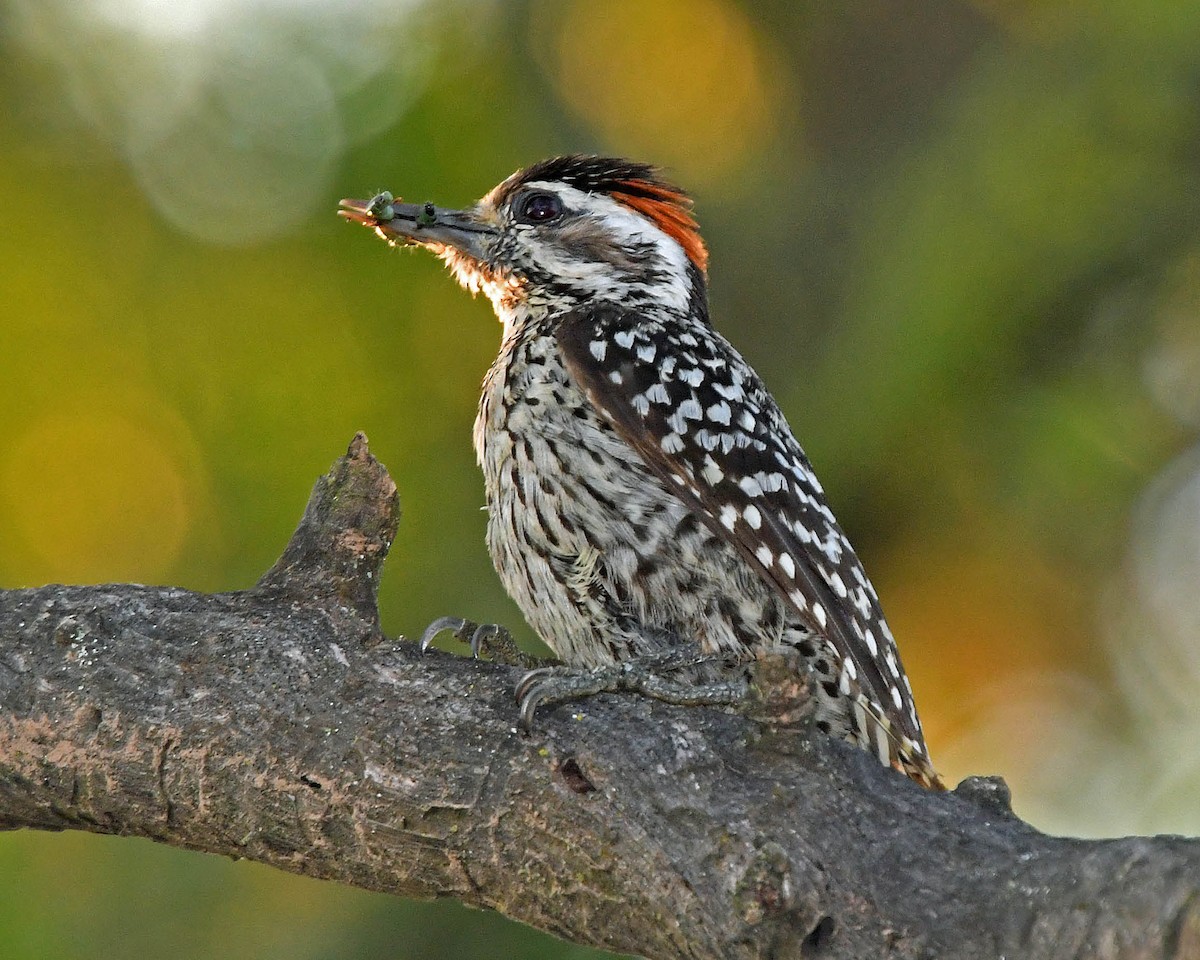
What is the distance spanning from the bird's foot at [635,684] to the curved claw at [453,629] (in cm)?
38

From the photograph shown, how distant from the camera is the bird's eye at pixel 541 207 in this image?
520 cm

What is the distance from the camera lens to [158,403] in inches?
238

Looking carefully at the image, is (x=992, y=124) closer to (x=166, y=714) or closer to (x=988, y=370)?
(x=988, y=370)

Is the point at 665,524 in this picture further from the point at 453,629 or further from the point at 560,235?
the point at 560,235

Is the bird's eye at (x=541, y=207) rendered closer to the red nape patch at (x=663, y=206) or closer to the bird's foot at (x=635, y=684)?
the red nape patch at (x=663, y=206)

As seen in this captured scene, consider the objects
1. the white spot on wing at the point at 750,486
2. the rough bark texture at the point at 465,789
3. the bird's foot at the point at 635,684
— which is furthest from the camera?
the white spot on wing at the point at 750,486

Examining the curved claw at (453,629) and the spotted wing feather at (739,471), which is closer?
the curved claw at (453,629)

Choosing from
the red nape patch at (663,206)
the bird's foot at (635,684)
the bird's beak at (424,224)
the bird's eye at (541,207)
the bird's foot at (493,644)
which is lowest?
the bird's foot at (635,684)

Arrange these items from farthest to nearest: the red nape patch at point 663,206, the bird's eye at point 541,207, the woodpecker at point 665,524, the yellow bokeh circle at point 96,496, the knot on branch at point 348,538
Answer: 1. the yellow bokeh circle at point 96,496
2. the red nape patch at point 663,206
3. the bird's eye at point 541,207
4. the woodpecker at point 665,524
5. the knot on branch at point 348,538

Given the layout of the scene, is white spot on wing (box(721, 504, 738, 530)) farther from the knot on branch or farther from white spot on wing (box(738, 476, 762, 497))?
the knot on branch

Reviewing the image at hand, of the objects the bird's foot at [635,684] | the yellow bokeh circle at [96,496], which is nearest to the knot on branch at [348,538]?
the bird's foot at [635,684]

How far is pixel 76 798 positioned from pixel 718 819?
4.78 feet

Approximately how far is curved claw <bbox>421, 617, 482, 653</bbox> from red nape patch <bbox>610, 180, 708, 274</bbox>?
194 centimetres

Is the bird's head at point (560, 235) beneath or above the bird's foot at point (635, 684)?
above
